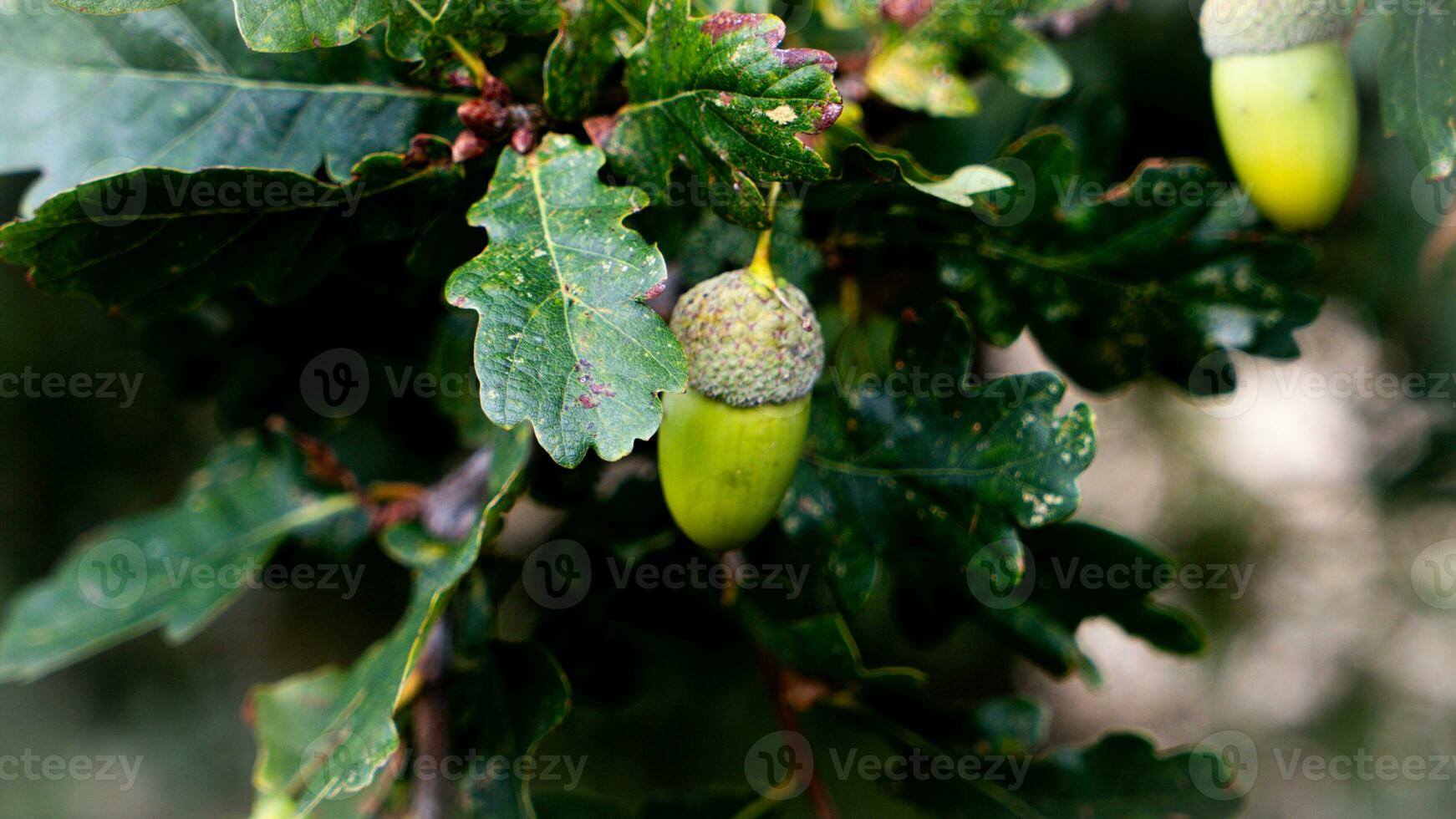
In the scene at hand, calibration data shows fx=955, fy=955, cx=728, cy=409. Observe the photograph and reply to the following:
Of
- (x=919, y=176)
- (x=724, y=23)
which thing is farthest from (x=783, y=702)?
(x=724, y=23)

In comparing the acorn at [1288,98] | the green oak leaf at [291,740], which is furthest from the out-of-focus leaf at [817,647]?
the acorn at [1288,98]

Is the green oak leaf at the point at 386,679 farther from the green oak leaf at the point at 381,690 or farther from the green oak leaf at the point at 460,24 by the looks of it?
the green oak leaf at the point at 460,24

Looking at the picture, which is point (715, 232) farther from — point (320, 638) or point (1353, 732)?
point (1353, 732)

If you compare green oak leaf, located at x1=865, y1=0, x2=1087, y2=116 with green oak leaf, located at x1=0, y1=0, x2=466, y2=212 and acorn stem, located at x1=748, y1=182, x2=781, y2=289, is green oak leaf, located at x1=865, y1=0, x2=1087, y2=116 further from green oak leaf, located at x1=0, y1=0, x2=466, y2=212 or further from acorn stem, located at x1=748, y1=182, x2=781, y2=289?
green oak leaf, located at x1=0, y1=0, x2=466, y2=212

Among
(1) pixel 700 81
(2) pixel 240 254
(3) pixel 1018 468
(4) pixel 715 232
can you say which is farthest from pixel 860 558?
(2) pixel 240 254

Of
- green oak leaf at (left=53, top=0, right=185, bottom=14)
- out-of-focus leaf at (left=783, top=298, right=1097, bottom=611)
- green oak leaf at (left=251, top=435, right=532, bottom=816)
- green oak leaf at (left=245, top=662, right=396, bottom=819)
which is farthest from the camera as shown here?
green oak leaf at (left=245, top=662, right=396, bottom=819)

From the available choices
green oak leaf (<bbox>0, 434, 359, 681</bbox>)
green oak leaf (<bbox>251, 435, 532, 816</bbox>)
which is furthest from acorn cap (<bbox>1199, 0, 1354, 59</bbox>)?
green oak leaf (<bbox>0, 434, 359, 681</bbox>)
